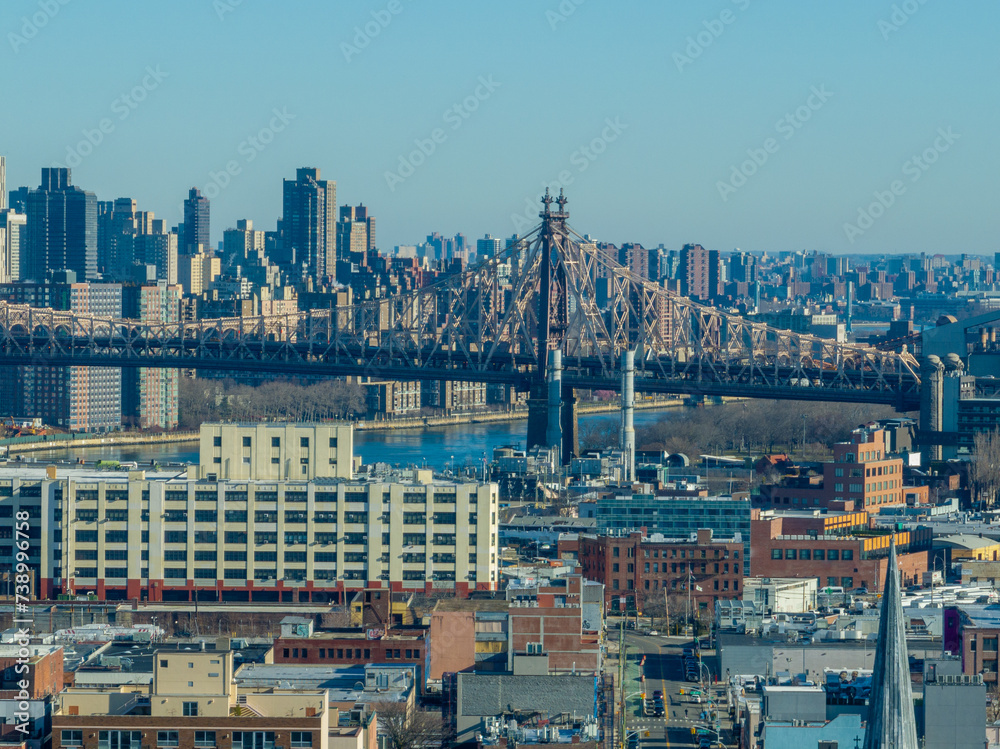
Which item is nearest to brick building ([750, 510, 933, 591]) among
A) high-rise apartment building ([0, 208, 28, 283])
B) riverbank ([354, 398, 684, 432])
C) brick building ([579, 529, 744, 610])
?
brick building ([579, 529, 744, 610])

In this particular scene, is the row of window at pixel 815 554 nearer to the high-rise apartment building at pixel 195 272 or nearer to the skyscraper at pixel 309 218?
the high-rise apartment building at pixel 195 272

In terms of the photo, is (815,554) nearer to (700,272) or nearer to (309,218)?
(700,272)

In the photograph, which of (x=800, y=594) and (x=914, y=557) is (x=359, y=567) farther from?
(x=914, y=557)

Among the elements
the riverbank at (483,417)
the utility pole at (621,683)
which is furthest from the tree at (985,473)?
the riverbank at (483,417)

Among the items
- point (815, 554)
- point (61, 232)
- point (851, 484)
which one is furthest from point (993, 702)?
point (61, 232)

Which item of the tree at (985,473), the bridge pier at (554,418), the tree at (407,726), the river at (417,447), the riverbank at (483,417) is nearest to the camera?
the tree at (407,726)

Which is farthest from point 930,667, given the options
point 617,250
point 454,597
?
point 617,250
